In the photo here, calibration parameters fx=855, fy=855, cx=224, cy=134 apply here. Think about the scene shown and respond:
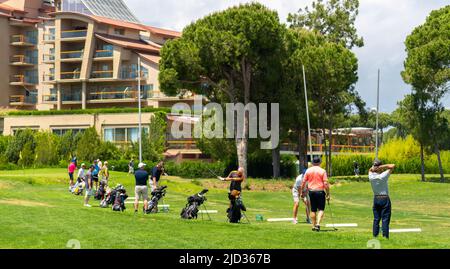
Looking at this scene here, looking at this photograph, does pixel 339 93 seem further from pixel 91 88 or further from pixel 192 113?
pixel 91 88

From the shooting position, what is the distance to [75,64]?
103 meters

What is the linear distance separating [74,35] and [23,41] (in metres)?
11.2

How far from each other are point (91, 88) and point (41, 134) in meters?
25.7

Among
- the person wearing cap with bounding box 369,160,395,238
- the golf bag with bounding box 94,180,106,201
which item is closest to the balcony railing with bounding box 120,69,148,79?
the golf bag with bounding box 94,180,106,201

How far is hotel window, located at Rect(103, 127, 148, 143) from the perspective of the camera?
86.2 meters

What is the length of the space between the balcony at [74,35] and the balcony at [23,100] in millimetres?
11422

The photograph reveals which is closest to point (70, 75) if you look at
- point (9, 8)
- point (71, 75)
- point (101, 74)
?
point (71, 75)

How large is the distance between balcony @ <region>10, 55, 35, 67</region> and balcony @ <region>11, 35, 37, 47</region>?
5.05 ft

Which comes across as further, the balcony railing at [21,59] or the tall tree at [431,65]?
the balcony railing at [21,59]

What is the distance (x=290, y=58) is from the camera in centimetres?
6944

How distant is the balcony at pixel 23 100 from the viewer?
10765cm

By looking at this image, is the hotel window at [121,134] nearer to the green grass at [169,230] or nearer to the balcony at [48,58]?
the balcony at [48,58]

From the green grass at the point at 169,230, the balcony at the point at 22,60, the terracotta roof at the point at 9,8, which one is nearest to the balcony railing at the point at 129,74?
the balcony at the point at 22,60
